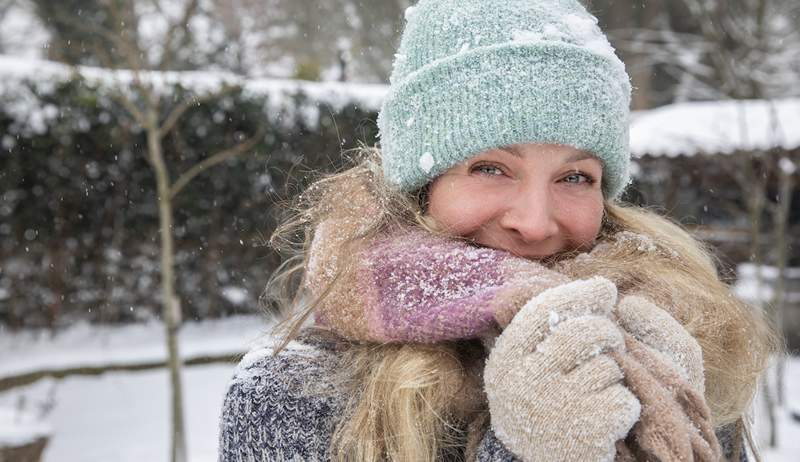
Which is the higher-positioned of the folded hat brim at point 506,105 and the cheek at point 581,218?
the folded hat brim at point 506,105

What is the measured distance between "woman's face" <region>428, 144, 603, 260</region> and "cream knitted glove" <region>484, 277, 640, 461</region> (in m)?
0.25

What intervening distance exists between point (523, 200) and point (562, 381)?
0.38 meters

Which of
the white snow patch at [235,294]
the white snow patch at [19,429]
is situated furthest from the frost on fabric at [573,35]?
the white snow patch at [235,294]

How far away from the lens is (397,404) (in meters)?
0.99

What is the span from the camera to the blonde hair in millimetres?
993

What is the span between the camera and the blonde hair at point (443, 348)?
99 cm

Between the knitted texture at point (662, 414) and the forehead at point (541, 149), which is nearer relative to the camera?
the knitted texture at point (662, 414)

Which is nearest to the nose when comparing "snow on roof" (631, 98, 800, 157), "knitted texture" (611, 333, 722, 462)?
"knitted texture" (611, 333, 722, 462)

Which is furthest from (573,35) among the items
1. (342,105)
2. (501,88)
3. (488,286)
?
(342,105)

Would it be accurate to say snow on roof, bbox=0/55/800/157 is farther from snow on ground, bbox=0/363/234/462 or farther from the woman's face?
the woman's face

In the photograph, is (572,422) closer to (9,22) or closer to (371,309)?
(371,309)

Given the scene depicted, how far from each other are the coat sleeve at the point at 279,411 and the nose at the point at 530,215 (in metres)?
0.39

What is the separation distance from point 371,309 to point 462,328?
0.16m

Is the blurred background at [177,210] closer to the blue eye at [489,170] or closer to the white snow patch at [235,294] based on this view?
the white snow patch at [235,294]
